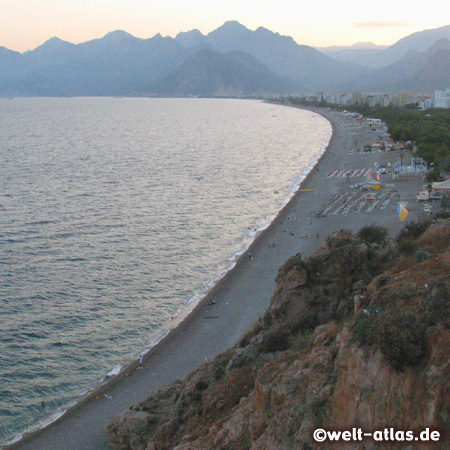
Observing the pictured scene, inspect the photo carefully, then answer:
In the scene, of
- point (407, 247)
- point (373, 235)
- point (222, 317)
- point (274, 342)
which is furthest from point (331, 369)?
point (222, 317)

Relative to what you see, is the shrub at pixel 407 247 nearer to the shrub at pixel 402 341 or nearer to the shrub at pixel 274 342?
the shrub at pixel 274 342

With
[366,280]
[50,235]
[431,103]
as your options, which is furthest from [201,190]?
[431,103]

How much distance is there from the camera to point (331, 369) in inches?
289

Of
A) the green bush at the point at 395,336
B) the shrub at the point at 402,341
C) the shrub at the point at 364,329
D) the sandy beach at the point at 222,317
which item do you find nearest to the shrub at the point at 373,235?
the sandy beach at the point at 222,317

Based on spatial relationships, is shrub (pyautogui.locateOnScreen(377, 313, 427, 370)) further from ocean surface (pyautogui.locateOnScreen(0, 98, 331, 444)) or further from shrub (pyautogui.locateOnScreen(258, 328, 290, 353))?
ocean surface (pyautogui.locateOnScreen(0, 98, 331, 444))

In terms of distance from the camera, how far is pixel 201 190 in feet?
146

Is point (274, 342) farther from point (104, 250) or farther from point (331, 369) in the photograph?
point (104, 250)

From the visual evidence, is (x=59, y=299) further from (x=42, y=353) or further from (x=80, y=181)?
(x=80, y=181)

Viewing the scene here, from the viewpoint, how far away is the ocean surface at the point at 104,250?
17.1 m

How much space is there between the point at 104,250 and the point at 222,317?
34.6ft

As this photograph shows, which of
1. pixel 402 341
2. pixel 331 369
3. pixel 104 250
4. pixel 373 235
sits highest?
pixel 402 341

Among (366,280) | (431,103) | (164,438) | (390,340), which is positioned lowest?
(164,438)

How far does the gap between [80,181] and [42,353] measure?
110 ft

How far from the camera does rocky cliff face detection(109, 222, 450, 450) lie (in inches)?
231
